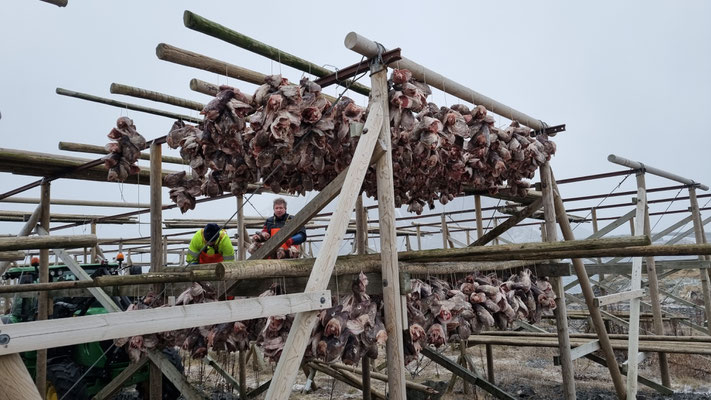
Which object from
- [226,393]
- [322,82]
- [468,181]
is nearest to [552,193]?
[468,181]

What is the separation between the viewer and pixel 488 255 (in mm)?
3584

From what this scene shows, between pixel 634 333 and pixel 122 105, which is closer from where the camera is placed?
pixel 122 105

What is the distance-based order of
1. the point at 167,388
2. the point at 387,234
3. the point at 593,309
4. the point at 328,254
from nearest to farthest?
1. the point at 328,254
2. the point at 387,234
3. the point at 593,309
4. the point at 167,388

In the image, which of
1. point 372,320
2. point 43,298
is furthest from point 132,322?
point 43,298

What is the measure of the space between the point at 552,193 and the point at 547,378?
5577mm

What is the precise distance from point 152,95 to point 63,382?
16.0 ft

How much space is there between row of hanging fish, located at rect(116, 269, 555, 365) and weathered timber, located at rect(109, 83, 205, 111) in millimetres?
2128

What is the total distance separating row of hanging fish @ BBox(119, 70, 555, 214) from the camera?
12.5 ft

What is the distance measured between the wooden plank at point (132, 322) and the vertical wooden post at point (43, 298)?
4947 mm

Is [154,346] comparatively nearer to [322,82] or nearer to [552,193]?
[322,82]

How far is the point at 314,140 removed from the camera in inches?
156

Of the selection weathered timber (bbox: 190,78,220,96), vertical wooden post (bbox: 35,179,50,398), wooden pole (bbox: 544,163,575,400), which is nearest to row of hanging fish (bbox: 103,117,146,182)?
weathered timber (bbox: 190,78,220,96)

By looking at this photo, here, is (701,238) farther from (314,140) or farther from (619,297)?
(314,140)

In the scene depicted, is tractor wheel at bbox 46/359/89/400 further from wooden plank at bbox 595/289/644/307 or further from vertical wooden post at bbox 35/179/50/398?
wooden plank at bbox 595/289/644/307
